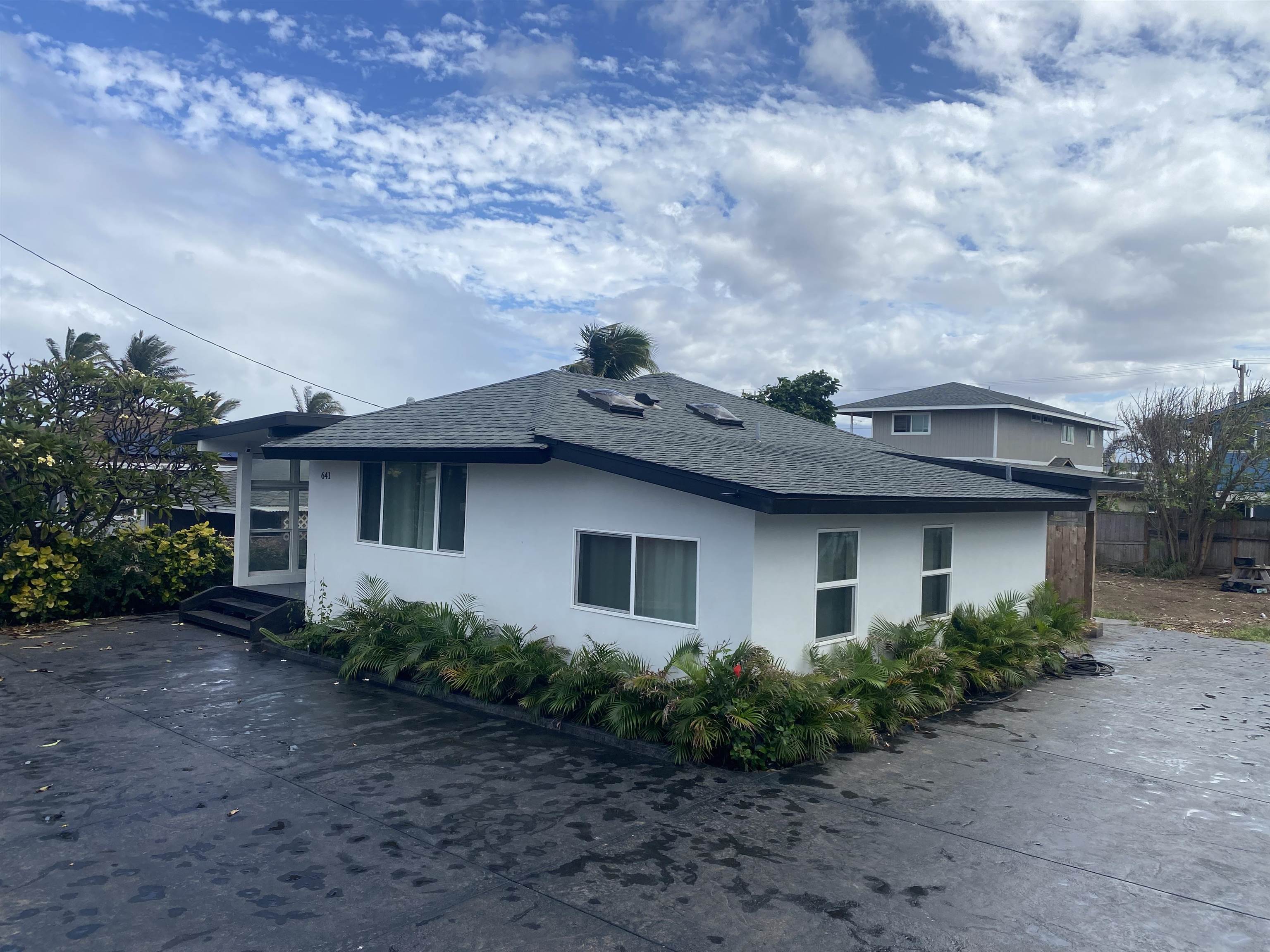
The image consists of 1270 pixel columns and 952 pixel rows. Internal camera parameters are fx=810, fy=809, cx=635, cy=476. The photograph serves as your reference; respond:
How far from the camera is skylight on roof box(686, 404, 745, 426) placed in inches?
537

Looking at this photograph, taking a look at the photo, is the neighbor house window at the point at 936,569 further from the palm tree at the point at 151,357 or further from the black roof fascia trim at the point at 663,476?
the palm tree at the point at 151,357

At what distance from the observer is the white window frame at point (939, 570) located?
10.3m

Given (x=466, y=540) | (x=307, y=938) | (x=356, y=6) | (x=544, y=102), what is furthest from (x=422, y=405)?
(x=307, y=938)

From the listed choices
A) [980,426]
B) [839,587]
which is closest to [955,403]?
[980,426]

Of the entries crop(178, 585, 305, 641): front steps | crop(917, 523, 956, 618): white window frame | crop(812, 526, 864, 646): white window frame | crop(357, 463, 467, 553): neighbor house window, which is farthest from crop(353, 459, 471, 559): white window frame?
crop(917, 523, 956, 618): white window frame

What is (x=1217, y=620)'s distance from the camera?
16.5 metres

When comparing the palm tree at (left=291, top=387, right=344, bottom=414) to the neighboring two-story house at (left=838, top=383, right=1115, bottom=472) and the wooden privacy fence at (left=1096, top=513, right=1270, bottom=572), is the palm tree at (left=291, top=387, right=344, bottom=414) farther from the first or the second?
the wooden privacy fence at (left=1096, top=513, right=1270, bottom=572)

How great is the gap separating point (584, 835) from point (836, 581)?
14.5 ft

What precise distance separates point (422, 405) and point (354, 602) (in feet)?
11.4

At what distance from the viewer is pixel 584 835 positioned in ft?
18.2

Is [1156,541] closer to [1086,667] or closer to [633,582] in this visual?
[1086,667]

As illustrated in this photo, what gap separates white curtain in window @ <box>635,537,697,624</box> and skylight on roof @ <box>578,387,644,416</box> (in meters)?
3.86

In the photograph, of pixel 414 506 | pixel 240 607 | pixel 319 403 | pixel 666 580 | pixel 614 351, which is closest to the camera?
pixel 666 580

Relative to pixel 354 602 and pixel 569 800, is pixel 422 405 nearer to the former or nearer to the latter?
pixel 354 602
